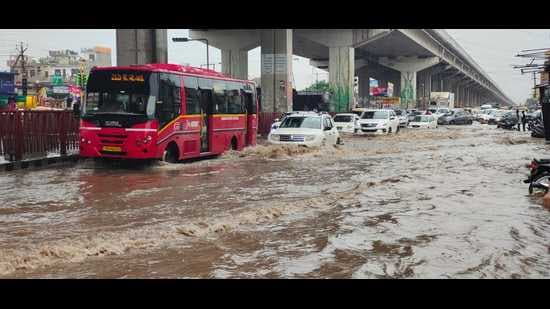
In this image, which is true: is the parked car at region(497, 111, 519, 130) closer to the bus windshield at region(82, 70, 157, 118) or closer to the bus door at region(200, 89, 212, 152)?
the bus door at region(200, 89, 212, 152)

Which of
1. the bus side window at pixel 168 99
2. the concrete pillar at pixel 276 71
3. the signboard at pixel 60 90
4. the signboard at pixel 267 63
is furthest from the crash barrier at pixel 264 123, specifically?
the signboard at pixel 60 90

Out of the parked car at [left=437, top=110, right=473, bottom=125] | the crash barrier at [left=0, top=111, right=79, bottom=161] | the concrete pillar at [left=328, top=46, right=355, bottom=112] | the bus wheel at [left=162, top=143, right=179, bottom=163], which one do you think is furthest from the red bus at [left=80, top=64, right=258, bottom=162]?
the parked car at [left=437, top=110, right=473, bottom=125]

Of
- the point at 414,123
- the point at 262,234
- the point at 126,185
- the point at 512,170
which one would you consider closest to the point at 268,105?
the point at 414,123

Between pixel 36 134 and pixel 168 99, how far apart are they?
447cm

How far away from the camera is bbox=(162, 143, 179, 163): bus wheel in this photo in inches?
674

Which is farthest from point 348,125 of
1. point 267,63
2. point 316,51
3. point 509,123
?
point 316,51

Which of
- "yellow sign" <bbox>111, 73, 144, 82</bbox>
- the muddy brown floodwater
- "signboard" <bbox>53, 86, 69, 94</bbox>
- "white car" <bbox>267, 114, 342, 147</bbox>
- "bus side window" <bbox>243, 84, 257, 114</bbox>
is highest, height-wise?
"signboard" <bbox>53, 86, 69, 94</bbox>

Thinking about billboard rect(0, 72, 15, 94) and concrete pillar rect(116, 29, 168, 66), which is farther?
billboard rect(0, 72, 15, 94)

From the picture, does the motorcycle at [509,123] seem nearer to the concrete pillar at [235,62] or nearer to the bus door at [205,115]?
the concrete pillar at [235,62]

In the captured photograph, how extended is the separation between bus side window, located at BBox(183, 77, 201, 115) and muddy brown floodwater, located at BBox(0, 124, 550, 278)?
1.86 meters

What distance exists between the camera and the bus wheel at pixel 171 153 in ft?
56.2

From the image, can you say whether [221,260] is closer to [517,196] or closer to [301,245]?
[301,245]
